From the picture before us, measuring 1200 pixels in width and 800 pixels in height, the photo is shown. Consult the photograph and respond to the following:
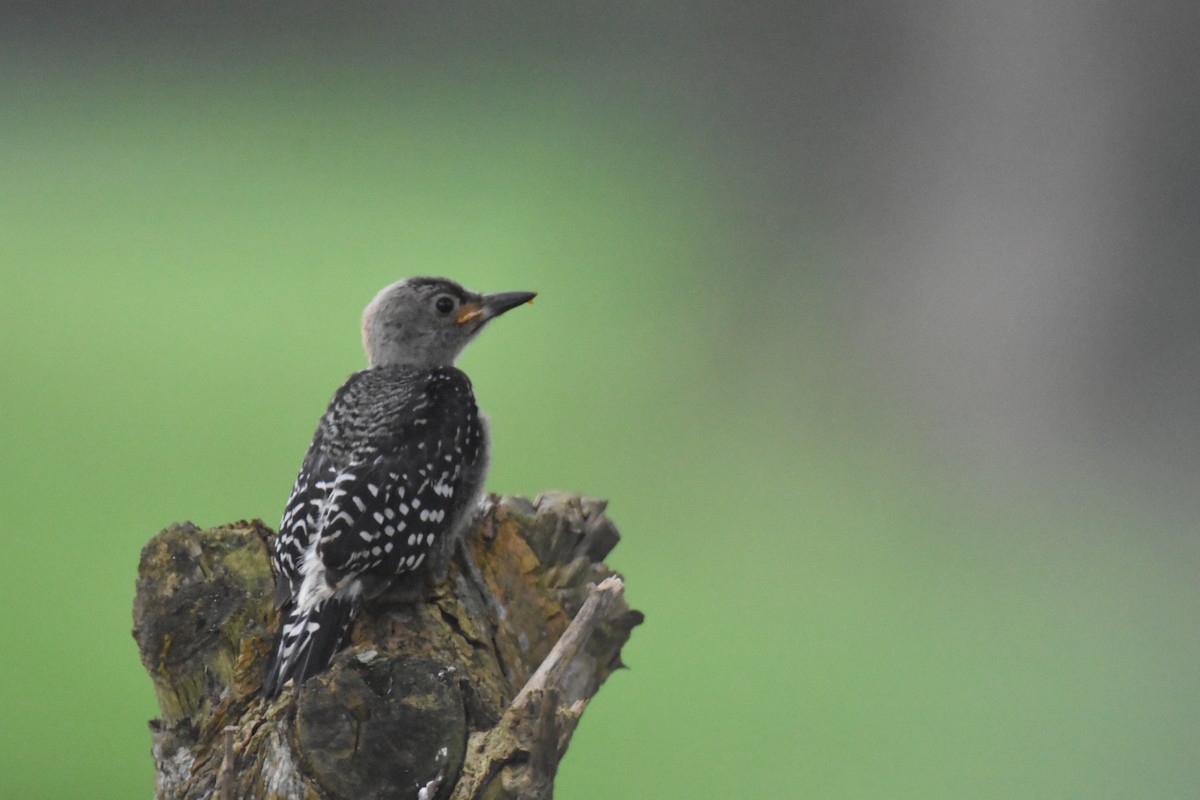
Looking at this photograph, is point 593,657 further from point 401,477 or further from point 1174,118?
point 1174,118

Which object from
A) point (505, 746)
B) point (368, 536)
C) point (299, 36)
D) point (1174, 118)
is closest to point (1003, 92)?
point (1174, 118)

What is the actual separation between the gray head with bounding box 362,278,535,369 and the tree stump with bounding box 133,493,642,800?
444 millimetres

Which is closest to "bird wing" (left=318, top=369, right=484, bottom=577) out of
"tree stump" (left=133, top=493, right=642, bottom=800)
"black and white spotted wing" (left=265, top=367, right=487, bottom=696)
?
"black and white spotted wing" (left=265, top=367, right=487, bottom=696)

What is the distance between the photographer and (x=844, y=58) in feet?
15.5

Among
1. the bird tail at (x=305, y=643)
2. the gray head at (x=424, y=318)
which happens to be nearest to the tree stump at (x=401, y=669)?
the bird tail at (x=305, y=643)

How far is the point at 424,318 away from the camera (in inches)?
103

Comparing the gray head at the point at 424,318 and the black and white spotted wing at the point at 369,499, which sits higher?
the gray head at the point at 424,318

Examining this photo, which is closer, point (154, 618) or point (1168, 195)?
Result: point (154, 618)

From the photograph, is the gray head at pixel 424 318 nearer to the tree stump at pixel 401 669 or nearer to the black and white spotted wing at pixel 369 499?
the black and white spotted wing at pixel 369 499

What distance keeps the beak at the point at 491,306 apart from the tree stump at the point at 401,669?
469 mm

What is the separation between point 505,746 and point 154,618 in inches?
29.8

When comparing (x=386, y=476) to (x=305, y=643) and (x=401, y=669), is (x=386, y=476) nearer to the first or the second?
(x=305, y=643)

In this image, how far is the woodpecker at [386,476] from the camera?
2.04 metres

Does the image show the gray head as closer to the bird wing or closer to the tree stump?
the bird wing
